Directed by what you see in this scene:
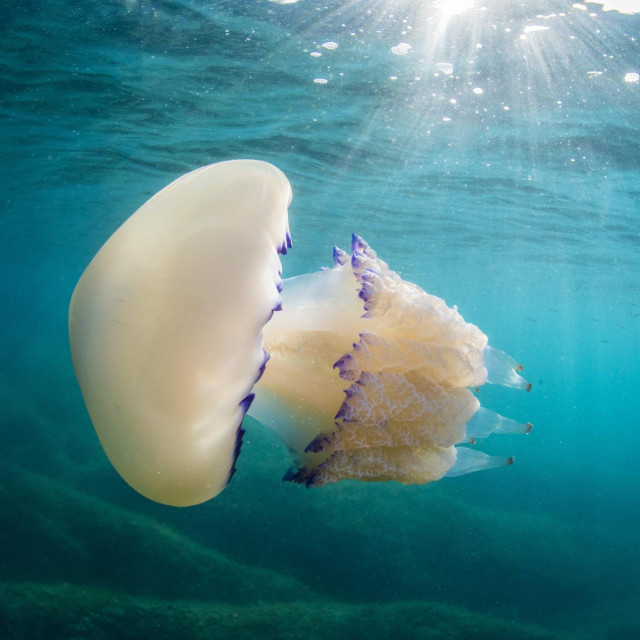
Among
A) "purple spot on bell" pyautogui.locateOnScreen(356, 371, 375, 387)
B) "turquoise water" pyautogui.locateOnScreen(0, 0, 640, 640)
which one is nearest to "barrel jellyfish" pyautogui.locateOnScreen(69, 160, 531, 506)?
"purple spot on bell" pyautogui.locateOnScreen(356, 371, 375, 387)

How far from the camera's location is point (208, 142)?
448 inches

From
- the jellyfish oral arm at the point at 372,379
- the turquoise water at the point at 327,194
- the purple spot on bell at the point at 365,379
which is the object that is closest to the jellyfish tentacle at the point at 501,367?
the jellyfish oral arm at the point at 372,379

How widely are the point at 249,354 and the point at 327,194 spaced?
544 inches

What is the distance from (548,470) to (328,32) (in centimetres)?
1443

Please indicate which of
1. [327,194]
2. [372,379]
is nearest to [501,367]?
[372,379]

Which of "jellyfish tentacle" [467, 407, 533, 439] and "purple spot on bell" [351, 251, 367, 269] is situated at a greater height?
"purple spot on bell" [351, 251, 367, 269]

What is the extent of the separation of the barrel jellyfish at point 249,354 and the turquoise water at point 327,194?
5.22m

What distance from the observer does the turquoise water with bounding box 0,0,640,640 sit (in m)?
6.31

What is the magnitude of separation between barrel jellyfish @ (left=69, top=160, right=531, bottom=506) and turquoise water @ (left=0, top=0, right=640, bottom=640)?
5224 millimetres

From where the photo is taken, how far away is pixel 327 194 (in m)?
14.4

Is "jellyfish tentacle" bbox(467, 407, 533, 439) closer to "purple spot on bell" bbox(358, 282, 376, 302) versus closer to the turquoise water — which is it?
"purple spot on bell" bbox(358, 282, 376, 302)

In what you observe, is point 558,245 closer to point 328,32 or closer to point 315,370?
point 328,32

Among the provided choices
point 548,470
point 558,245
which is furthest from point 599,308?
point 548,470

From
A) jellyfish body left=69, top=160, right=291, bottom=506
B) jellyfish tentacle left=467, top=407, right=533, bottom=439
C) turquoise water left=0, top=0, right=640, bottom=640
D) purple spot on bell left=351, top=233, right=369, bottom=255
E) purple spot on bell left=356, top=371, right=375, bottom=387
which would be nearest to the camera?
jellyfish body left=69, top=160, right=291, bottom=506
